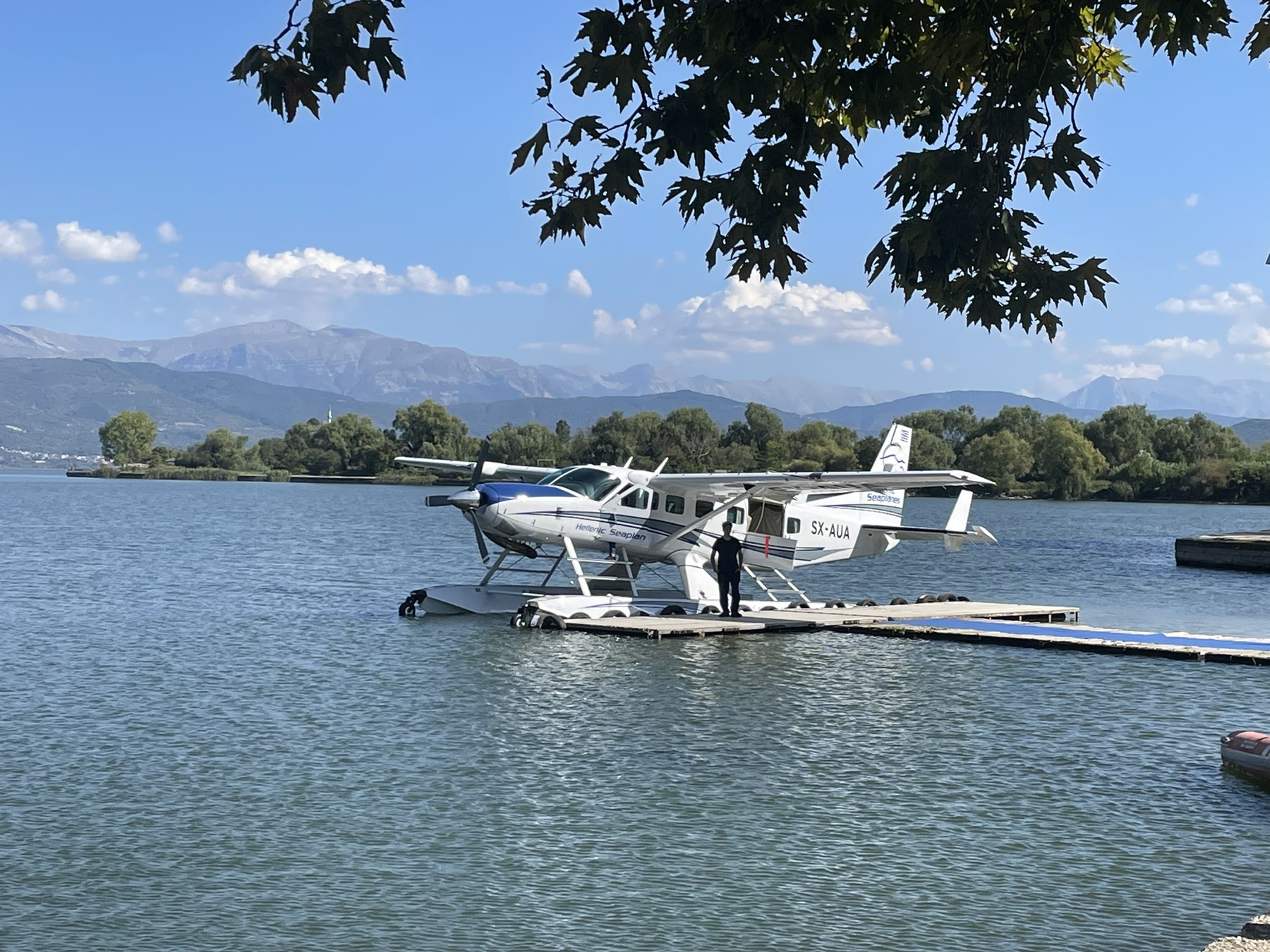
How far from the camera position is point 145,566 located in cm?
4247

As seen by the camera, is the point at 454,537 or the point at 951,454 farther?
the point at 951,454

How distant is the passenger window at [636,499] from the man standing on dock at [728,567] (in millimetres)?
1663

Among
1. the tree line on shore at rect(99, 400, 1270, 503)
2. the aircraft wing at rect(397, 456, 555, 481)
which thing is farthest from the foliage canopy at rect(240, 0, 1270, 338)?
the tree line on shore at rect(99, 400, 1270, 503)

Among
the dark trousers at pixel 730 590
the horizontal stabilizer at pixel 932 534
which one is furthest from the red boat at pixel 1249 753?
the horizontal stabilizer at pixel 932 534

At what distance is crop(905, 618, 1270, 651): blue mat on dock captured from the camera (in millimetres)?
21438

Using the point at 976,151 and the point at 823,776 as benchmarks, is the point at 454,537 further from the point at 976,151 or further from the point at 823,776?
the point at 976,151

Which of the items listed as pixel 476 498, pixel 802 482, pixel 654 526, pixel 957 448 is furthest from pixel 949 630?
pixel 957 448

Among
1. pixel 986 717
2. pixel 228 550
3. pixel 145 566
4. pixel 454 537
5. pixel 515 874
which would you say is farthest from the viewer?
pixel 454 537

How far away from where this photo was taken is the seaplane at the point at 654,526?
23453mm

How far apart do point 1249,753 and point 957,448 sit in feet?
479

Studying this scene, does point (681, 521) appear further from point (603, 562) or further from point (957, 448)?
point (957, 448)

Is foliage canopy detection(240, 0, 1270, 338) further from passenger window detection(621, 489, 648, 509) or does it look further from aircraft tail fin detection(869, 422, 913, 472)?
aircraft tail fin detection(869, 422, 913, 472)

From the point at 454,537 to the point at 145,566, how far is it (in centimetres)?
2926

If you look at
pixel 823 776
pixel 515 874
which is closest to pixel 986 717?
pixel 823 776
